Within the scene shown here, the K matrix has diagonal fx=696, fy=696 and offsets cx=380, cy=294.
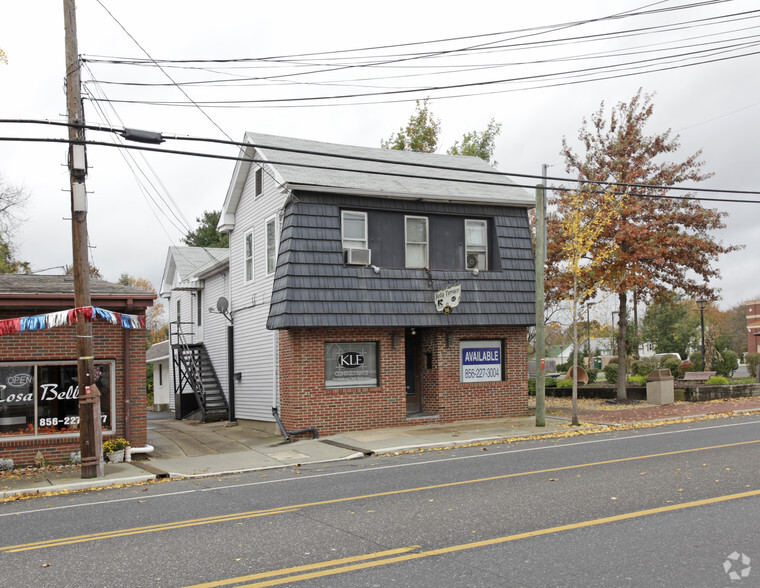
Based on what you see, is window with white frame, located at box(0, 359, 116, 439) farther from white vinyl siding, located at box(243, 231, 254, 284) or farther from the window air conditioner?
white vinyl siding, located at box(243, 231, 254, 284)

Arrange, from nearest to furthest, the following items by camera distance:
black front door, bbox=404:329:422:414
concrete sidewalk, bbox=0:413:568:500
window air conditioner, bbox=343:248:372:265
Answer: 1. concrete sidewalk, bbox=0:413:568:500
2. window air conditioner, bbox=343:248:372:265
3. black front door, bbox=404:329:422:414

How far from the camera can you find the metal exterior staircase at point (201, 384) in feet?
81.4

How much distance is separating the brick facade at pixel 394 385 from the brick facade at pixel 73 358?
3715 millimetres

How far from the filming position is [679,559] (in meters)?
6.05

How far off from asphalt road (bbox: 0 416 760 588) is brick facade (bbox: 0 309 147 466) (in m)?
3.66

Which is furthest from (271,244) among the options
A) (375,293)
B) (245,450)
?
(245,450)

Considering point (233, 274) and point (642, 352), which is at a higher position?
point (233, 274)

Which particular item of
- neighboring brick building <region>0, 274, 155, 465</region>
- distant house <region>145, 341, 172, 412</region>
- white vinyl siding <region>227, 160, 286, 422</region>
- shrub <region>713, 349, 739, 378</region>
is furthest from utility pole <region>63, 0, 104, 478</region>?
shrub <region>713, 349, 739, 378</region>

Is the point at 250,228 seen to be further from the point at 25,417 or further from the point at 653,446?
the point at 653,446

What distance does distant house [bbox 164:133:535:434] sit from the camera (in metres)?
17.6

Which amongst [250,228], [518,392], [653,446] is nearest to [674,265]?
[518,392]

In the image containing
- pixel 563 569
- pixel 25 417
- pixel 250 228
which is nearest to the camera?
pixel 563 569

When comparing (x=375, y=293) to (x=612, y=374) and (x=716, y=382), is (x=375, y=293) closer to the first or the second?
(x=716, y=382)

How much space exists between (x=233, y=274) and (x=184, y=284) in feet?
22.4
